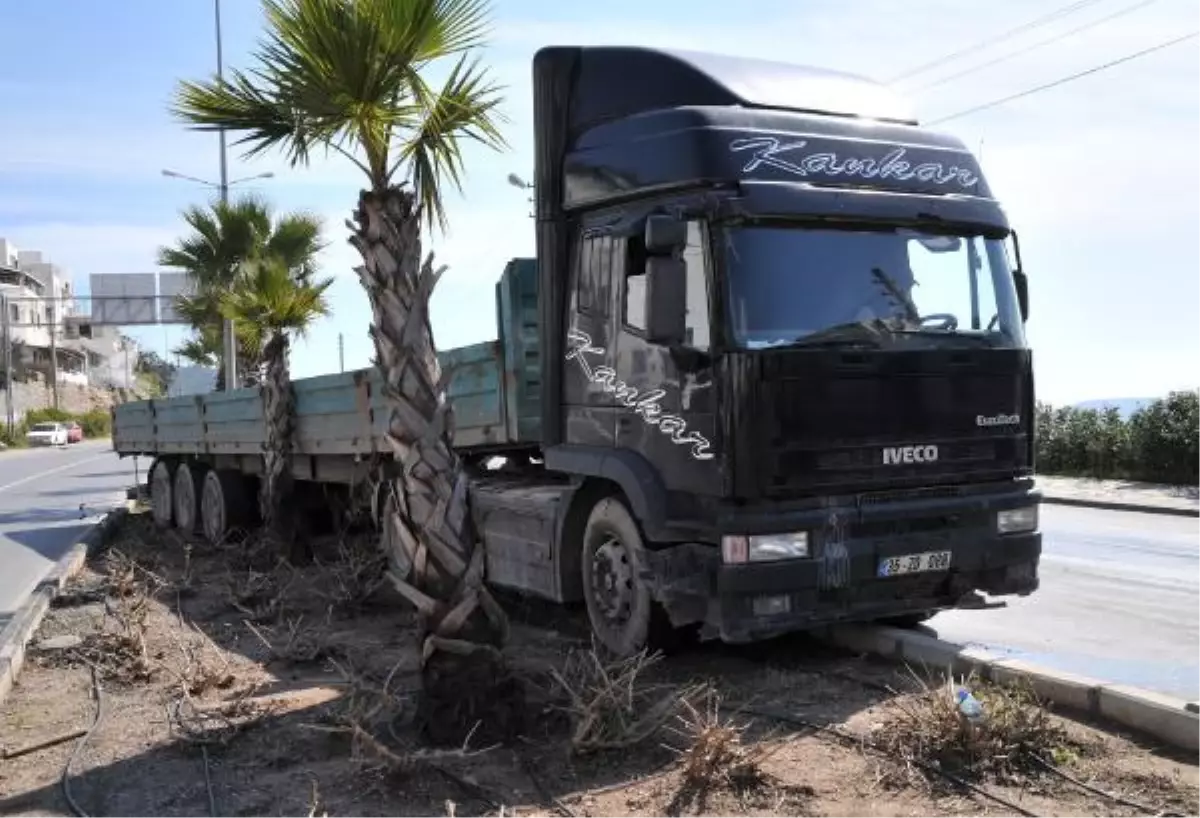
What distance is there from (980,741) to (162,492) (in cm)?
1531

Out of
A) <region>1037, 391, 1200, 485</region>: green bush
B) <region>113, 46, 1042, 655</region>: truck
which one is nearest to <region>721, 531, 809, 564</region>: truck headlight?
<region>113, 46, 1042, 655</region>: truck

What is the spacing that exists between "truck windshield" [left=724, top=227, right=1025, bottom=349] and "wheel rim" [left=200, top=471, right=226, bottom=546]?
1001 cm

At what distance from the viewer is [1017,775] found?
464 cm

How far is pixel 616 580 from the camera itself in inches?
267

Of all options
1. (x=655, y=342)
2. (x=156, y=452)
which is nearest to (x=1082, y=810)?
(x=655, y=342)

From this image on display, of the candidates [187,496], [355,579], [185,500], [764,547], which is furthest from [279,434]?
[764,547]

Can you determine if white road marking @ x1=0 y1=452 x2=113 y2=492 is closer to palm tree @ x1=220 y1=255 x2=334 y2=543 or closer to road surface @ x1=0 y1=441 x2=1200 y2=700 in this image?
road surface @ x1=0 y1=441 x2=1200 y2=700

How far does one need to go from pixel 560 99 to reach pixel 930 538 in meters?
3.54

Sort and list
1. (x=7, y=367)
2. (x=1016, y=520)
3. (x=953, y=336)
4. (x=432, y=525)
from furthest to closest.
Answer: (x=7, y=367)
(x=1016, y=520)
(x=953, y=336)
(x=432, y=525)

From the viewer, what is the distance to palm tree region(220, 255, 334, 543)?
40.7 feet

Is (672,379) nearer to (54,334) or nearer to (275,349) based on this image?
(275,349)

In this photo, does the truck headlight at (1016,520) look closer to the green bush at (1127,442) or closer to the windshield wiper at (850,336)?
the windshield wiper at (850,336)

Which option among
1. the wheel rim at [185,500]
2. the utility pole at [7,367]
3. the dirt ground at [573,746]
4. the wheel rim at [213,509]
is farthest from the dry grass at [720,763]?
the utility pole at [7,367]

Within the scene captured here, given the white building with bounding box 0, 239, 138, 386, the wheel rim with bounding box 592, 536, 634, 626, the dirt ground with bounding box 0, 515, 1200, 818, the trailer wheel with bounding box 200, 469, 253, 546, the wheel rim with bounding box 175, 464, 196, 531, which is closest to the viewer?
the dirt ground with bounding box 0, 515, 1200, 818
